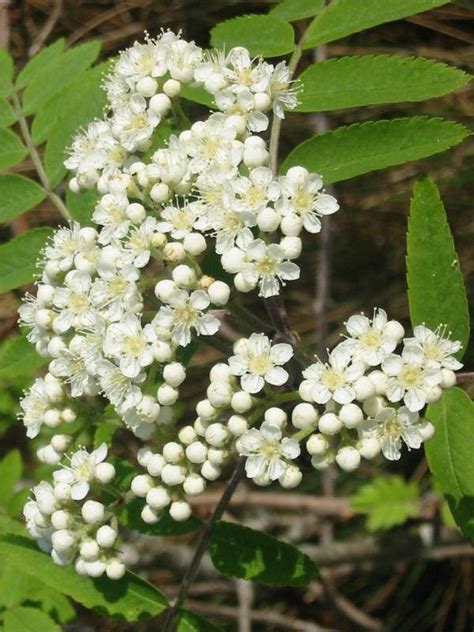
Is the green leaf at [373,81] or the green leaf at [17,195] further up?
the green leaf at [373,81]

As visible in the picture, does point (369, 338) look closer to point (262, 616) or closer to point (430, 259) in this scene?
point (430, 259)

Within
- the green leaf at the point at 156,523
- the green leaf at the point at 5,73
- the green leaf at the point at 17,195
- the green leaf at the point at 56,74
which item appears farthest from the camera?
the green leaf at the point at 5,73

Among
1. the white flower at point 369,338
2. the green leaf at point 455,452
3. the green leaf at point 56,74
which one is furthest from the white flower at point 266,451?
the green leaf at point 56,74

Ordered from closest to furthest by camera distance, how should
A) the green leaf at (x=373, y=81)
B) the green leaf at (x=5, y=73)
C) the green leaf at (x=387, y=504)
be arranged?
the green leaf at (x=373, y=81) → the green leaf at (x=5, y=73) → the green leaf at (x=387, y=504)

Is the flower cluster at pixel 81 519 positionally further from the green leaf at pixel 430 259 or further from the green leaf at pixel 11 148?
the green leaf at pixel 11 148

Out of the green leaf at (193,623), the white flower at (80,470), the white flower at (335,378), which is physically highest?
the white flower at (335,378)

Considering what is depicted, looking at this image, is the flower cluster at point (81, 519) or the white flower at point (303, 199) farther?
the flower cluster at point (81, 519)
